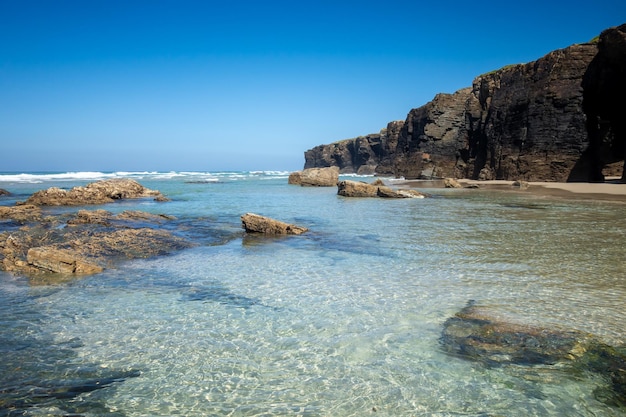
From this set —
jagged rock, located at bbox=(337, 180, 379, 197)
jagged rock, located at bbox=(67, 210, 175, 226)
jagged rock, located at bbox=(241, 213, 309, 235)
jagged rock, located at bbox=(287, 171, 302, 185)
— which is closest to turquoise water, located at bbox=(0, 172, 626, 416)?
jagged rock, located at bbox=(241, 213, 309, 235)

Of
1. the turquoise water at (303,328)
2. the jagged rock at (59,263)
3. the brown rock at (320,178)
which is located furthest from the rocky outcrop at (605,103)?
the jagged rock at (59,263)

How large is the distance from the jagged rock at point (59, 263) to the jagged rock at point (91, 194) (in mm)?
16210

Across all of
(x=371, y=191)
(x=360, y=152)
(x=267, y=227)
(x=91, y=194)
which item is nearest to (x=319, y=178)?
(x=371, y=191)

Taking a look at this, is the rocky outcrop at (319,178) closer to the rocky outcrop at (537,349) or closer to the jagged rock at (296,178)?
the jagged rock at (296,178)

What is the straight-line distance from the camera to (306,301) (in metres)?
6.13

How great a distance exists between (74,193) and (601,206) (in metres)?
27.4

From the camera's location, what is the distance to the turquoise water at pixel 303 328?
3502mm

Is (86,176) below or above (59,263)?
above

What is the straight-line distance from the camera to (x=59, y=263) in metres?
7.91

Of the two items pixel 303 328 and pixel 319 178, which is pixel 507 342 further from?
pixel 319 178

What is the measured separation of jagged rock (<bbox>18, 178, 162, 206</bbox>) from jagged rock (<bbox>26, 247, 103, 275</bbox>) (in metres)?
16.2

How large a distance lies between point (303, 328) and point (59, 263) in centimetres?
562

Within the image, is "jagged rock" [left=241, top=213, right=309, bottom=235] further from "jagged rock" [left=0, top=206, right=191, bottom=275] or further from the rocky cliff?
the rocky cliff

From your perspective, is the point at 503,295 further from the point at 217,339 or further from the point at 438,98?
the point at 438,98
